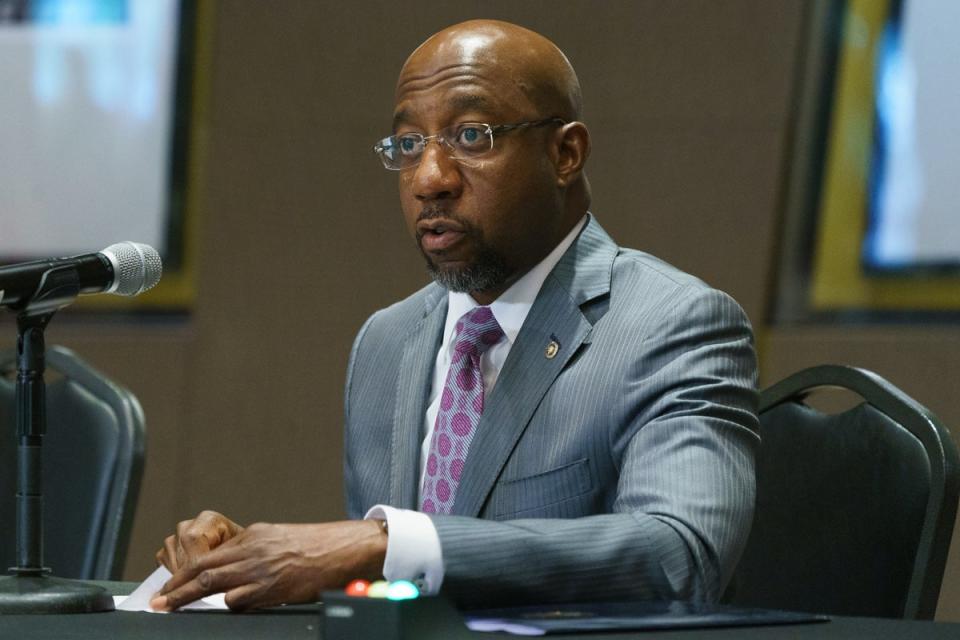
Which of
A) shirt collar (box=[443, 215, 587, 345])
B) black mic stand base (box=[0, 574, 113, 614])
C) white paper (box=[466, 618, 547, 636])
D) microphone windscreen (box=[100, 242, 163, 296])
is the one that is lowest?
black mic stand base (box=[0, 574, 113, 614])

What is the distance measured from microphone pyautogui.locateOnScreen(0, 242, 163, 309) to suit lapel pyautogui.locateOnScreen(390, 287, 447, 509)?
0.53 meters

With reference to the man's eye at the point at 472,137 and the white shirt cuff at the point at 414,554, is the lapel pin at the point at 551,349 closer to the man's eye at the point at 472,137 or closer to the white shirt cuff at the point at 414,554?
the man's eye at the point at 472,137

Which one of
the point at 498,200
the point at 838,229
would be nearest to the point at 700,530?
the point at 498,200

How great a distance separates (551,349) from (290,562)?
633mm

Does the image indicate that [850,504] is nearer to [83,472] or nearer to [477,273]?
[477,273]

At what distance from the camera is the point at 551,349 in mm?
Result: 1979

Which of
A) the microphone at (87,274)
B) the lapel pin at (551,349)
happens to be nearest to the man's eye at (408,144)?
the lapel pin at (551,349)

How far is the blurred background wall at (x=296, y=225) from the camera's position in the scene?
3814 mm

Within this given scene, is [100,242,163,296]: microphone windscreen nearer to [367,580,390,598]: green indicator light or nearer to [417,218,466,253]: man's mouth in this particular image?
[417,218,466,253]: man's mouth

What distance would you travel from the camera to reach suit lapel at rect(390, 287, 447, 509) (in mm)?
2074

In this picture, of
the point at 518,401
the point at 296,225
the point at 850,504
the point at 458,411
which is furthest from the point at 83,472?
the point at 296,225

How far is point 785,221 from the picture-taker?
3.67m

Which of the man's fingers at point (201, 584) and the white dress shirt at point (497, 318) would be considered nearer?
the man's fingers at point (201, 584)

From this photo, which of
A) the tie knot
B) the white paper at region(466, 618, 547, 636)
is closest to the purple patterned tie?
the tie knot
